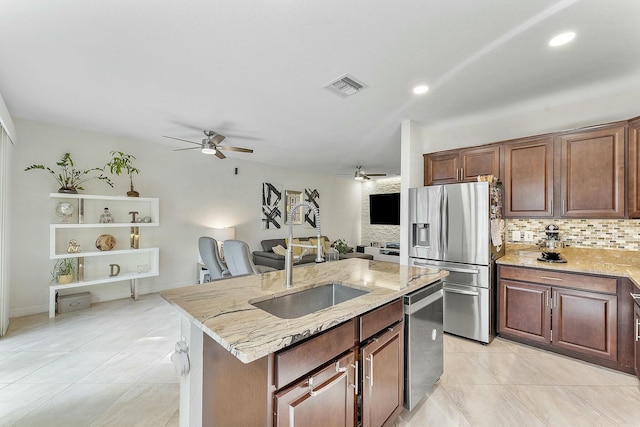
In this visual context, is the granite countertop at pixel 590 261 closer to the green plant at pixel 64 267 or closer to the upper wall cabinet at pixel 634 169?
the upper wall cabinet at pixel 634 169

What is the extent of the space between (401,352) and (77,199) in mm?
4674

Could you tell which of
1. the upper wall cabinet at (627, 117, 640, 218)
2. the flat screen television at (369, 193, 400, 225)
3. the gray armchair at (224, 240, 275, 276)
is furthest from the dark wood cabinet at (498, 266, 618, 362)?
the flat screen television at (369, 193, 400, 225)

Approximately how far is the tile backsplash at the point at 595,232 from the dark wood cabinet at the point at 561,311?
0.75 meters

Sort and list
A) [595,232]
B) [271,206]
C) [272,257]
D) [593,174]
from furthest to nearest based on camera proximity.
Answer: [271,206]
[272,257]
[595,232]
[593,174]

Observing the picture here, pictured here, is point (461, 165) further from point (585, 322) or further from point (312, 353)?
point (312, 353)

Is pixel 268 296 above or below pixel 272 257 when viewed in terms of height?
above

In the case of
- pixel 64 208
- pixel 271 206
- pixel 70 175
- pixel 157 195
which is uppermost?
pixel 70 175

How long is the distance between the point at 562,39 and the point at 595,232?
2091 mm

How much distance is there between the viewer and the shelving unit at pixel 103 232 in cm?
362

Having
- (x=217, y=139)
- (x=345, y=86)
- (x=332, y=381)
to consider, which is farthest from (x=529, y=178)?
(x=217, y=139)

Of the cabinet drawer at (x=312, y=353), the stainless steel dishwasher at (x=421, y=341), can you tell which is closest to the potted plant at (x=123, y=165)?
the cabinet drawer at (x=312, y=353)

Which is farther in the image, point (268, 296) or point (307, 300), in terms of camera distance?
point (307, 300)

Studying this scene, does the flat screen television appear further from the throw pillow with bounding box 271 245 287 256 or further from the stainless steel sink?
the stainless steel sink

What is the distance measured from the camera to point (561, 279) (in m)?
2.49
